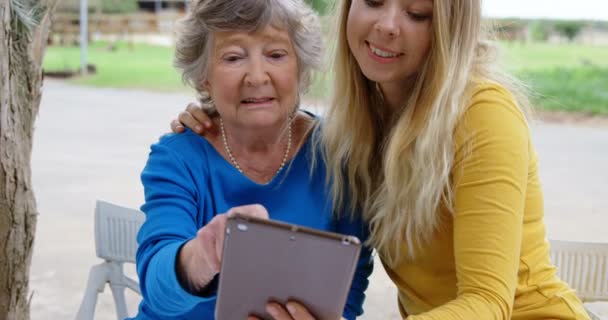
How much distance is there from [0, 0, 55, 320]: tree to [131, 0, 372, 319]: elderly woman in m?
0.56

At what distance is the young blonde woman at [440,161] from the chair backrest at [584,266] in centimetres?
71

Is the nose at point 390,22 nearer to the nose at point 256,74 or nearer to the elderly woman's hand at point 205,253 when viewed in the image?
the nose at point 256,74

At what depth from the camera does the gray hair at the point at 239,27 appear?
162cm

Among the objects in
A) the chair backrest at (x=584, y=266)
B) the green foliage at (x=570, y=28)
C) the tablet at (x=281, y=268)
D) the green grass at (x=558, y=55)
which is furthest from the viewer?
the green foliage at (x=570, y=28)

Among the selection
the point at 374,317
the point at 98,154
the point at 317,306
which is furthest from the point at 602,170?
the point at 317,306

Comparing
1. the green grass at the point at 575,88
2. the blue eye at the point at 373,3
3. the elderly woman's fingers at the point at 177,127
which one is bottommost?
the green grass at the point at 575,88

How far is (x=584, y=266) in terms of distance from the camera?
234 centimetres

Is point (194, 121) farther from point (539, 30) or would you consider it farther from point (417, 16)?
point (539, 30)

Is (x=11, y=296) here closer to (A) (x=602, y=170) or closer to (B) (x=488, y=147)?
(B) (x=488, y=147)

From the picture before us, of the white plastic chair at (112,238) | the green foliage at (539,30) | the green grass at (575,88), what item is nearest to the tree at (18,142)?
the white plastic chair at (112,238)

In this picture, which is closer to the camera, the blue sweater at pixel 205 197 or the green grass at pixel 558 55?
the blue sweater at pixel 205 197

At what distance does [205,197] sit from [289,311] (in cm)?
60

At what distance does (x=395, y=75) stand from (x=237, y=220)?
666 millimetres

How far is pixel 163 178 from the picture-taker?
1.64m
